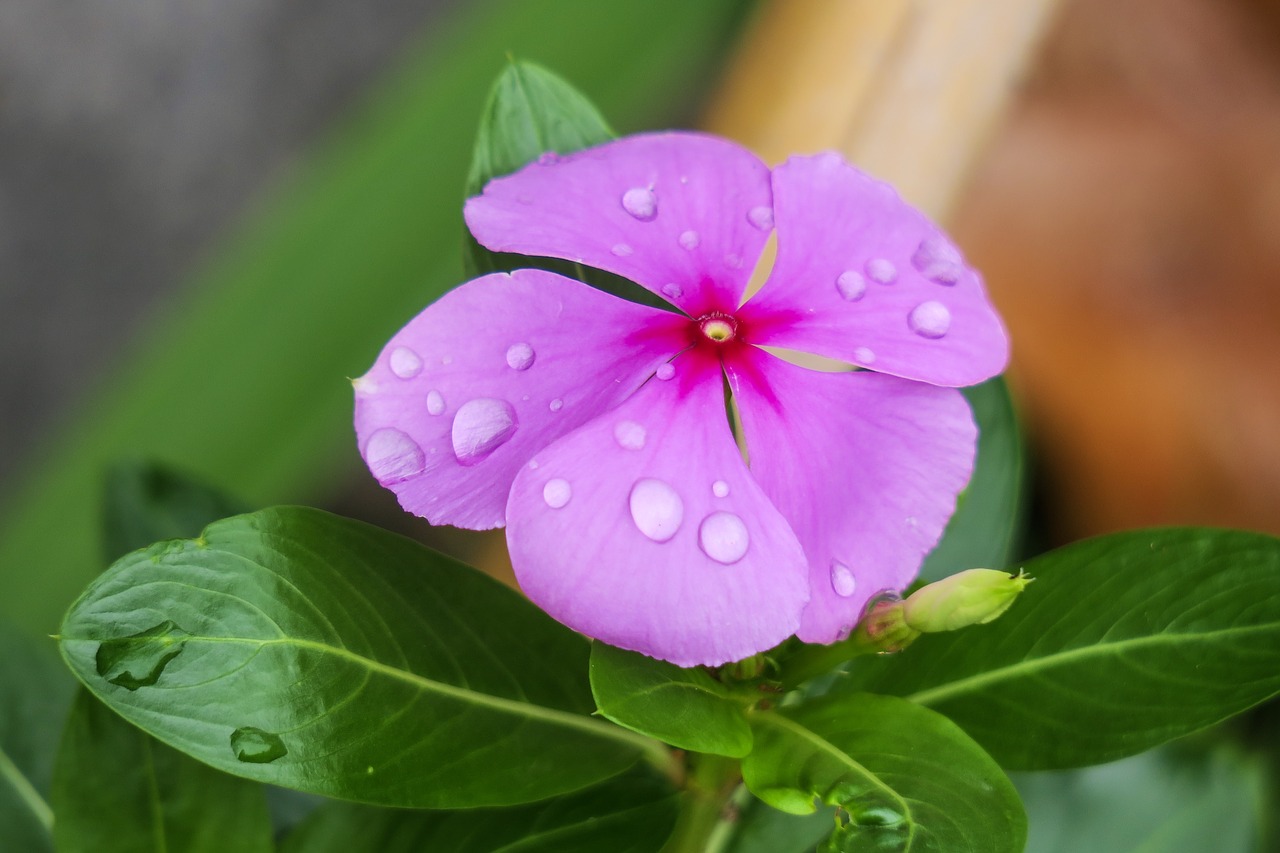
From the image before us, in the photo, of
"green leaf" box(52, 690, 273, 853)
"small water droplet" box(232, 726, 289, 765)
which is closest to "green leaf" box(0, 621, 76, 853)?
"green leaf" box(52, 690, 273, 853)

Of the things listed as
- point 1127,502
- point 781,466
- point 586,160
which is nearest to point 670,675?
point 781,466

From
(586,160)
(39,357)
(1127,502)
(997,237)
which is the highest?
(997,237)

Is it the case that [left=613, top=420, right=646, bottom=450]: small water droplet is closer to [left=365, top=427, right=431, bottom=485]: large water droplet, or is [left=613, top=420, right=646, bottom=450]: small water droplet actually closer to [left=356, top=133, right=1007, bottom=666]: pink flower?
[left=356, top=133, right=1007, bottom=666]: pink flower

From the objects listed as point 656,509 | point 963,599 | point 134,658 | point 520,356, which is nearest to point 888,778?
point 963,599

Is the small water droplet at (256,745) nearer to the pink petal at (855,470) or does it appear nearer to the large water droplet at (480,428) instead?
the large water droplet at (480,428)

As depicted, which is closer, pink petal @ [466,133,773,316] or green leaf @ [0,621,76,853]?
pink petal @ [466,133,773,316]

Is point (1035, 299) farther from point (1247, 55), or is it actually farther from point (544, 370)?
point (544, 370)
